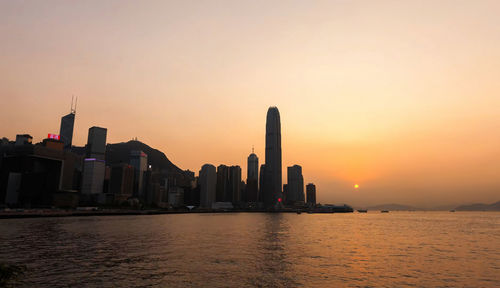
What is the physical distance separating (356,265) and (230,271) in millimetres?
19211

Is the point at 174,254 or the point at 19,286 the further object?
the point at 174,254

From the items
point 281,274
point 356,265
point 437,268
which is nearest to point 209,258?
point 281,274

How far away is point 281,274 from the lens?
39.1 metres

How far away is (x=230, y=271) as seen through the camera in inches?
1575

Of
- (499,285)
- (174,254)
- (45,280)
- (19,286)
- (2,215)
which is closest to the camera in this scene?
(19,286)

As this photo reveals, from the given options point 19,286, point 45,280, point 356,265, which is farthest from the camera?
point 356,265

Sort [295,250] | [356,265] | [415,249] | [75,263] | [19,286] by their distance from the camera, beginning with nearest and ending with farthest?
[19,286]
[75,263]
[356,265]
[295,250]
[415,249]

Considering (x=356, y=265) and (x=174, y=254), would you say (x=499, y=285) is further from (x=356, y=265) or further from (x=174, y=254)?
(x=174, y=254)

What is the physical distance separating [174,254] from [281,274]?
21471mm

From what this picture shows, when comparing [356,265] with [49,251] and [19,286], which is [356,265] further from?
[49,251]

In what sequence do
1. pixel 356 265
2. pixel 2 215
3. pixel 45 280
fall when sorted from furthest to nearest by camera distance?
pixel 2 215 < pixel 356 265 < pixel 45 280

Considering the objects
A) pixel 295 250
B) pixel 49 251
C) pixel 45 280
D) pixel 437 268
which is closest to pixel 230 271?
pixel 45 280

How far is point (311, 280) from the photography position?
3644 cm

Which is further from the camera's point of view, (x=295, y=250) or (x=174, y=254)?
(x=295, y=250)
